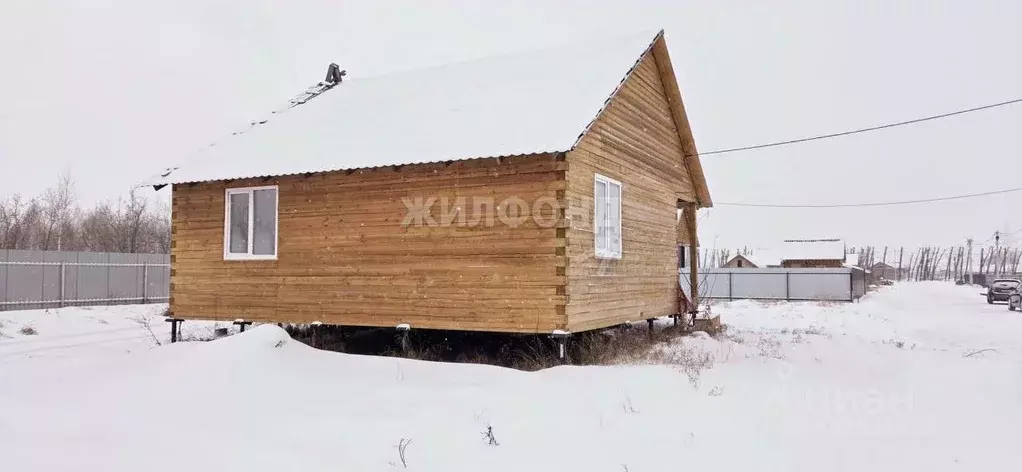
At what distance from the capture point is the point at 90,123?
Answer: 66.6 m

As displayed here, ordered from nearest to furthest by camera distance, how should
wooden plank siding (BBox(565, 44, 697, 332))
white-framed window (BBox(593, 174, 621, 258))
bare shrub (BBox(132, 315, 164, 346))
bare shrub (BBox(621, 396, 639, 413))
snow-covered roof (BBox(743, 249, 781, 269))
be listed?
1. bare shrub (BBox(621, 396, 639, 413))
2. wooden plank siding (BBox(565, 44, 697, 332))
3. white-framed window (BBox(593, 174, 621, 258))
4. bare shrub (BBox(132, 315, 164, 346))
5. snow-covered roof (BBox(743, 249, 781, 269))

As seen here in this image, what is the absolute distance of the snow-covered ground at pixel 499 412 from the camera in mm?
6441

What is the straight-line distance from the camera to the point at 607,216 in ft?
42.5

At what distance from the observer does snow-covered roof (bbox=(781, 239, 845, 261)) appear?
53.2 meters

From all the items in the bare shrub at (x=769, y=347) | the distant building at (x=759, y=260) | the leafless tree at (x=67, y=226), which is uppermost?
the leafless tree at (x=67, y=226)

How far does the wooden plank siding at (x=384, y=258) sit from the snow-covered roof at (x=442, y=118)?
30 cm

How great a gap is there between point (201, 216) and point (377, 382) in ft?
22.6

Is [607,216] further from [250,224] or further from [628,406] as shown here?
[250,224]

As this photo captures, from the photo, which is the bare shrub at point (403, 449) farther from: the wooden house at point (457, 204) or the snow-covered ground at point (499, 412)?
the wooden house at point (457, 204)

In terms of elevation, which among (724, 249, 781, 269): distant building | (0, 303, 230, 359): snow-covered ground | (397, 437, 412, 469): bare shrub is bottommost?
(0, 303, 230, 359): snow-covered ground

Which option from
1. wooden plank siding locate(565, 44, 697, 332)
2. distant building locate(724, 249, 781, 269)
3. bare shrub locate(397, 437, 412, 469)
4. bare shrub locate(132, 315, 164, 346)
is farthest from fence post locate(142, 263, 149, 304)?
distant building locate(724, 249, 781, 269)

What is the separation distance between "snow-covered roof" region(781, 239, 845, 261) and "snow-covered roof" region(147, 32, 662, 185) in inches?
1724

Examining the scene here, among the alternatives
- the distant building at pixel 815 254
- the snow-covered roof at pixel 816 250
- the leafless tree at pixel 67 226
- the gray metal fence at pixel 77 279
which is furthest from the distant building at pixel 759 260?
the gray metal fence at pixel 77 279

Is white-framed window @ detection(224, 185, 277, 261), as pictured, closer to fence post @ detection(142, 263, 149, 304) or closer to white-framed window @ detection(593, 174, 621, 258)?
white-framed window @ detection(593, 174, 621, 258)
